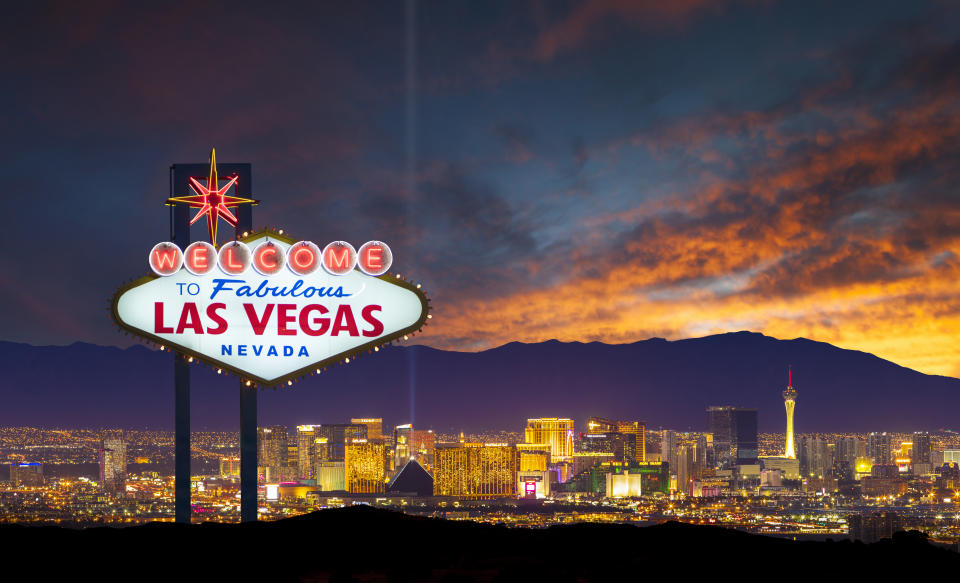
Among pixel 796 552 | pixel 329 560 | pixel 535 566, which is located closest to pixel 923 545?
pixel 796 552

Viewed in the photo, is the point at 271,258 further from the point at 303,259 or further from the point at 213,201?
the point at 213,201

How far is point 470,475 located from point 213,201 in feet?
544

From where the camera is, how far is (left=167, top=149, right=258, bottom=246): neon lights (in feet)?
79.6

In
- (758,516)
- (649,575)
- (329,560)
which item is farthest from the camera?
(758,516)

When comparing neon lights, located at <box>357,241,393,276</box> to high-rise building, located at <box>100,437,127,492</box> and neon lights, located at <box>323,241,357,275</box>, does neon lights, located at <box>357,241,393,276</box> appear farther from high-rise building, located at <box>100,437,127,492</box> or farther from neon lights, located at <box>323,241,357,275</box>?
high-rise building, located at <box>100,437,127,492</box>

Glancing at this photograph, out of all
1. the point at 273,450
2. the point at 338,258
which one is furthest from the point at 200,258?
the point at 273,450

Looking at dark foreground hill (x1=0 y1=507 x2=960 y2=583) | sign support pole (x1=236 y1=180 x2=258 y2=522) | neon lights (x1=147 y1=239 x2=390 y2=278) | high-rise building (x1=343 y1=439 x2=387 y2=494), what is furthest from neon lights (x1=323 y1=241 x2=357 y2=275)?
high-rise building (x1=343 y1=439 x2=387 y2=494)

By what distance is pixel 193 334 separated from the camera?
2392cm

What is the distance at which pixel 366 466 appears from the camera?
180000 mm

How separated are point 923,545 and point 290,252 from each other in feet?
51.9

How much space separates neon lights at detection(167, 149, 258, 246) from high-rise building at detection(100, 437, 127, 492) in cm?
9714

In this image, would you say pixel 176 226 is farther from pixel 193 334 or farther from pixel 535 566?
pixel 535 566

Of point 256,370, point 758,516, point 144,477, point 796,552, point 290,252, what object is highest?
point 290,252

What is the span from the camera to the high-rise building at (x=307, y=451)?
179625 mm
